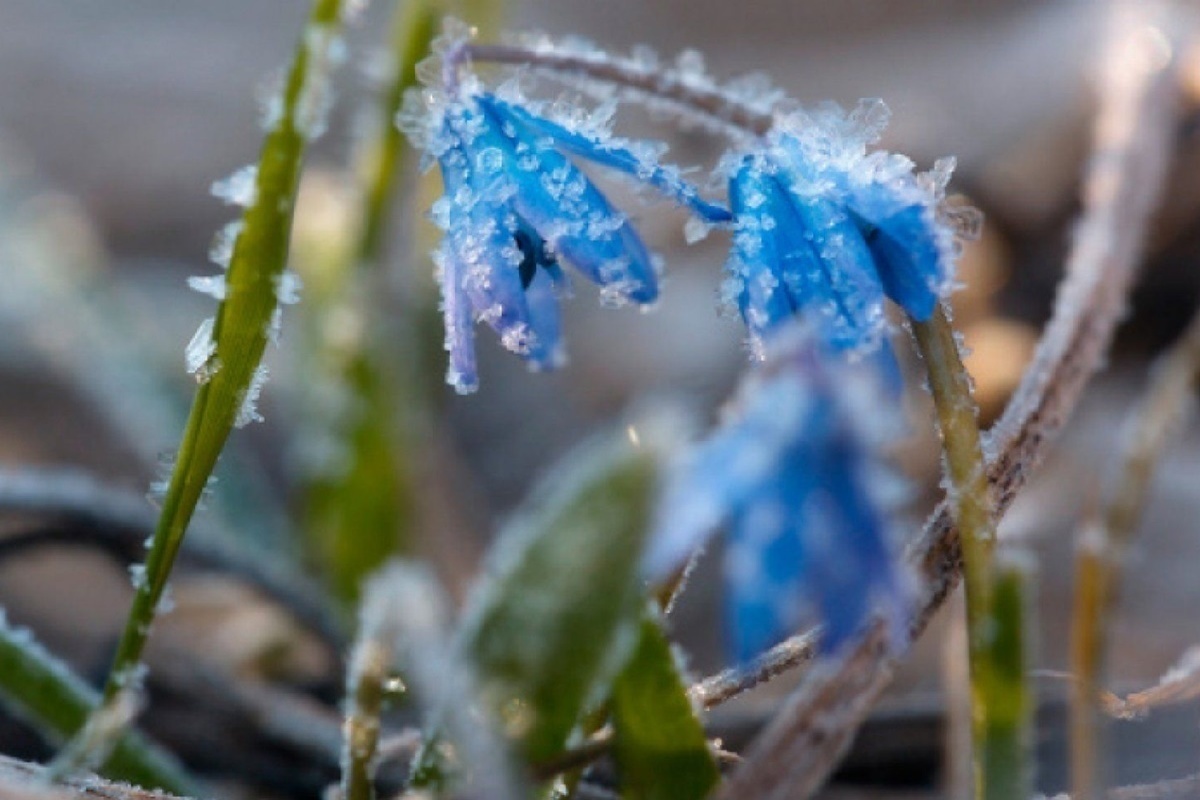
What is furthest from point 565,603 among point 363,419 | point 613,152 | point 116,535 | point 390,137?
point 363,419

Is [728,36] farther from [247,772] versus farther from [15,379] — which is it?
[247,772]

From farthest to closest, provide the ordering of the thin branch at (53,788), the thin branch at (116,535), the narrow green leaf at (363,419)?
1. the narrow green leaf at (363,419)
2. the thin branch at (116,535)
3. the thin branch at (53,788)

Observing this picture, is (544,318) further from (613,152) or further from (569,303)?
(569,303)

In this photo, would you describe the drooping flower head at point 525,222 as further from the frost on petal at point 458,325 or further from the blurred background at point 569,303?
the blurred background at point 569,303

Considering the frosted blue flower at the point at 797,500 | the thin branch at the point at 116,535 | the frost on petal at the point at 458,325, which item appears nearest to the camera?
the frosted blue flower at the point at 797,500

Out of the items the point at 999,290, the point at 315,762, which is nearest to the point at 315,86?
the point at 315,762

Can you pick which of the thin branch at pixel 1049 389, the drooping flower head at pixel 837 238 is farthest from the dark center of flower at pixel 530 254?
the thin branch at pixel 1049 389
